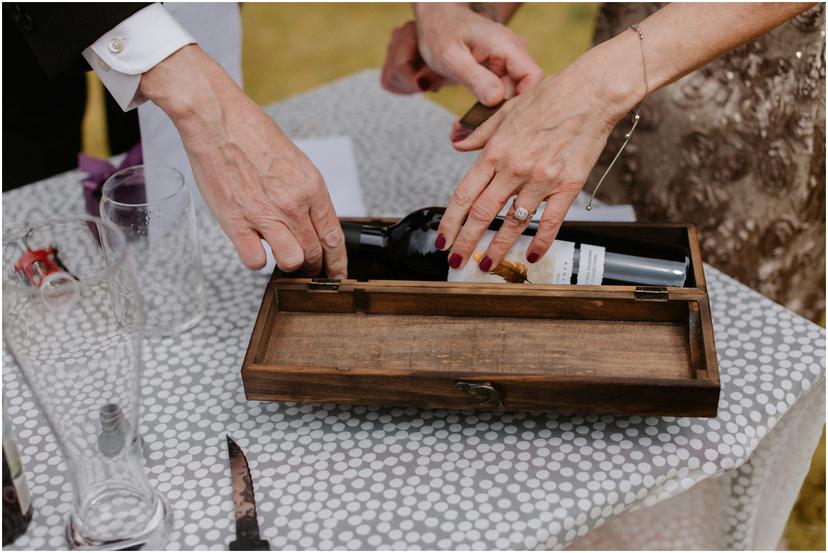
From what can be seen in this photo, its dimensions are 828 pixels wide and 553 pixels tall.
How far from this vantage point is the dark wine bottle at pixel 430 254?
1137mm

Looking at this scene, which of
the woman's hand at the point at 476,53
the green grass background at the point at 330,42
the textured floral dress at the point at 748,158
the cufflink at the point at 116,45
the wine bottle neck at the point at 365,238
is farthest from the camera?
the green grass background at the point at 330,42

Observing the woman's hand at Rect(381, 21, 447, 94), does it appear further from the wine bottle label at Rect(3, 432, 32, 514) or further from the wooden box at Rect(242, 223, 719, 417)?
the wine bottle label at Rect(3, 432, 32, 514)

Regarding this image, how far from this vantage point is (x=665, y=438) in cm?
102

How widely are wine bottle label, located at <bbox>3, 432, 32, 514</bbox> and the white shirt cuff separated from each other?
1.61 ft

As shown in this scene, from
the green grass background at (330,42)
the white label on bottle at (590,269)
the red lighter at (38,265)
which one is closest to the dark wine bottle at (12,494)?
the red lighter at (38,265)

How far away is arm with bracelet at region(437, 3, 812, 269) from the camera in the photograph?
1.19 m

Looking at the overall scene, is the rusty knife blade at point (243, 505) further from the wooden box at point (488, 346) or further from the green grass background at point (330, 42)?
the green grass background at point (330, 42)

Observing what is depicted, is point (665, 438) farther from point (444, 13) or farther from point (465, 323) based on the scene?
point (444, 13)

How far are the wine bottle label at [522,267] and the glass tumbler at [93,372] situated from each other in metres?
0.49

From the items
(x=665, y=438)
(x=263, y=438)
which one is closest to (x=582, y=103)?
(x=665, y=438)

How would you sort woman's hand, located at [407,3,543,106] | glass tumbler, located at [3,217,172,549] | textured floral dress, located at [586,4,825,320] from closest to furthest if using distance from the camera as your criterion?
glass tumbler, located at [3,217,172,549]
woman's hand, located at [407,3,543,106]
textured floral dress, located at [586,4,825,320]

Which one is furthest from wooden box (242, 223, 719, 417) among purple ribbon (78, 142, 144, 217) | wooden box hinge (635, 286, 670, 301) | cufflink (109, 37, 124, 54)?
purple ribbon (78, 142, 144, 217)

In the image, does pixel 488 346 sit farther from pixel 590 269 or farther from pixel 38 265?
pixel 38 265

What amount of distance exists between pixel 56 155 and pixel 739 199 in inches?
61.9
